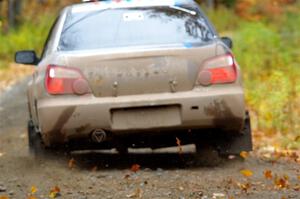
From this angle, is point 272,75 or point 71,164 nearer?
point 71,164

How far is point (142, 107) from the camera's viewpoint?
25.6 feet

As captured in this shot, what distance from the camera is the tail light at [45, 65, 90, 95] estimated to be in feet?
25.6

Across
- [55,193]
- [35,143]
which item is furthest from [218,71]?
[35,143]

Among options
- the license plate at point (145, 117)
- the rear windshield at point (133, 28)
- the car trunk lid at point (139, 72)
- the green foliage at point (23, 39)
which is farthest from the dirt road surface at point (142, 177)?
the green foliage at point (23, 39)

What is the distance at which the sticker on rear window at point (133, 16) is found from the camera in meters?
8.58

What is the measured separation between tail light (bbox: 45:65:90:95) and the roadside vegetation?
2705 millimetres

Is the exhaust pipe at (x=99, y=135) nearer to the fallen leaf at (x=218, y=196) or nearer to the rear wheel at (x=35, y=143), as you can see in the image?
the rear wheel at (x=35, y=143)

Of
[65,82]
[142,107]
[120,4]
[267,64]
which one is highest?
[120,4]

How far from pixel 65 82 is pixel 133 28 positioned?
0.97 m

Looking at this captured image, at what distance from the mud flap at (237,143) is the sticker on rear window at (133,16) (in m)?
1.35

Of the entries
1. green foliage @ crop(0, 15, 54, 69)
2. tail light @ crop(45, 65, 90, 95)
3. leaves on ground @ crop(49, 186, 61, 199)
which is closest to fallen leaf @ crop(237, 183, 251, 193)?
leaves on ground @ crop(49, 186, 61, 199)

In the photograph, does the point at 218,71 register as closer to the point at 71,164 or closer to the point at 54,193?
the point at 71,164

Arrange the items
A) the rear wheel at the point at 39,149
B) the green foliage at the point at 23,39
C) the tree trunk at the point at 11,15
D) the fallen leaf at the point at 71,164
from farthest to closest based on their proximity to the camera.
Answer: the tree trunk at the point at 11,15 < the green foliage at the point at 23,39 < the rear wheel at the point at 39,149 < the fallen leaf at the point at 71,164

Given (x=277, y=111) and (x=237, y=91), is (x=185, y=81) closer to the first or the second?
(x=237, y=91)
